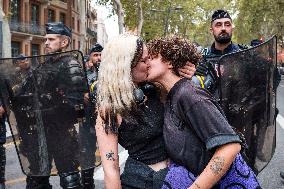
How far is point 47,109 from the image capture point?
3133 millimetres

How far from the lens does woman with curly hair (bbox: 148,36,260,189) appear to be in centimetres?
175

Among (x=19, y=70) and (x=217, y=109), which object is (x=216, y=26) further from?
(x=217, y=109)

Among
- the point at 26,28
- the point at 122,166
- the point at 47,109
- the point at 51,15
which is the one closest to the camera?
the point at 47,109

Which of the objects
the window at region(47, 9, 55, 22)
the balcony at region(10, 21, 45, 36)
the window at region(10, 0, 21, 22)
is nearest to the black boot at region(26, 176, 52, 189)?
the balcony at region(10, 21, 45, 36)

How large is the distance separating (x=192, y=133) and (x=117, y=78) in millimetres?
399

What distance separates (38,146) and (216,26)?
1.64 metres

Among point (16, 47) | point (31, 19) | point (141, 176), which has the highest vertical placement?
point (31, 19)

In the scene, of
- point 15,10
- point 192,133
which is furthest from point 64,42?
point 15,10

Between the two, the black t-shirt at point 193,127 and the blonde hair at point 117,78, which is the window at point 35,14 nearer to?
the blonde hair at point 117,78

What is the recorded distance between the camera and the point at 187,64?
1.98 metres

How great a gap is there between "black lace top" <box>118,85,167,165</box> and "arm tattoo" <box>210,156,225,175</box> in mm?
372

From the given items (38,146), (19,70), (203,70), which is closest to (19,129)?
(38,146)

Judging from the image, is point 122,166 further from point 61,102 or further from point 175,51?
point 175,51

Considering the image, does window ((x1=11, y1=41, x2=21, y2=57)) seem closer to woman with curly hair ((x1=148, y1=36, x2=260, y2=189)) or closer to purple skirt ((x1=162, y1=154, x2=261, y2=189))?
woman with curly hair ((x1=148, y1=36, x2=260, y2=189))
